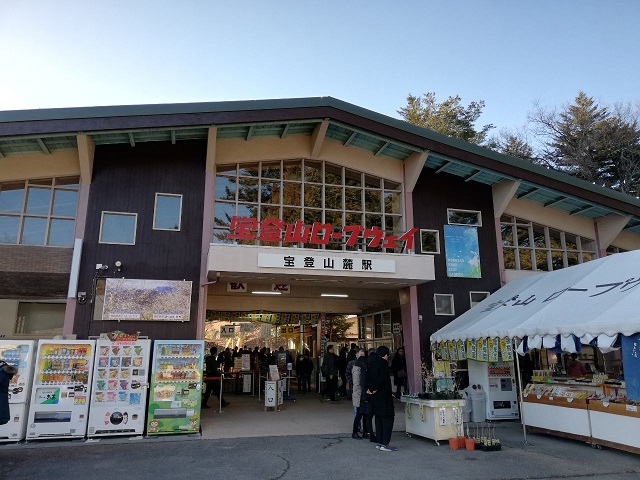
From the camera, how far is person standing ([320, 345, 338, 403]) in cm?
A: 1476

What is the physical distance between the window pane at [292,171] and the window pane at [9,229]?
7367 mm

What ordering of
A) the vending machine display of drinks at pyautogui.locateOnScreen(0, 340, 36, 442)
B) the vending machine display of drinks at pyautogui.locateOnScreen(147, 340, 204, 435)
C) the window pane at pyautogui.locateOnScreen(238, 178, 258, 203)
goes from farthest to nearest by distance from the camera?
the window pane at pyautogui.locateOnScreen(238, 178, 258, 203), the vending machine display of drinks at pyautogui.locateOnScreen(147, 340, 204, 435), the vending machine display of drinks at pyautogui.locateOnScreen(0, 340, 36, 442)

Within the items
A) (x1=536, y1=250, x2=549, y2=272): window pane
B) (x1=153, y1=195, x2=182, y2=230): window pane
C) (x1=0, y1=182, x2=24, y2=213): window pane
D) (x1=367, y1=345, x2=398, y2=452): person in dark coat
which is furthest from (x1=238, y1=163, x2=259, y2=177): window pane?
(x1=536, y1=250, x2=549, y2=272): window pane

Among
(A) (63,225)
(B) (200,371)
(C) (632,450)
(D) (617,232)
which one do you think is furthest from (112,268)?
(D) (617,232)

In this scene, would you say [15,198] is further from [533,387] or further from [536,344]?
[533,387]

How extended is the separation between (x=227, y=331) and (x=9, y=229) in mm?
10149

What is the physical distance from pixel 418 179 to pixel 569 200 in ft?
17.0

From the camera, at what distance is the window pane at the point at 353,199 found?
48.1ft

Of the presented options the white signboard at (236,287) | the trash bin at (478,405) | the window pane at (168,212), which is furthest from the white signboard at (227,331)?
the trash bin at (478,405)

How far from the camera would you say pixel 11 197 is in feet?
39.3

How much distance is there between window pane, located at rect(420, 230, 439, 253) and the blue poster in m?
0.32

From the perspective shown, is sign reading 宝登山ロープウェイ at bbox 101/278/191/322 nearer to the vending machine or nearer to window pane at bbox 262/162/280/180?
window pane at bbox 262/162/280/180

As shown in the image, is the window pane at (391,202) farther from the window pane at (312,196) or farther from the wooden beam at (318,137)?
the wooden beam at (318,137)

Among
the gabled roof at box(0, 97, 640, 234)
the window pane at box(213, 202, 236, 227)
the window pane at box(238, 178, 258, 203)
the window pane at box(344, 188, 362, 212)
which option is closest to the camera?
the gabled roof at box(0, 97, 640, 234)
